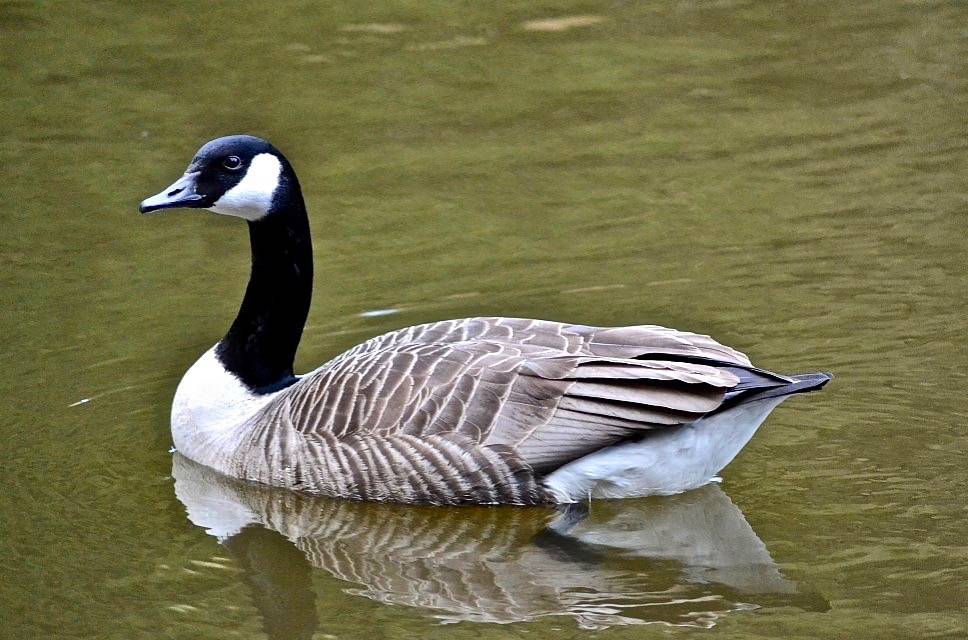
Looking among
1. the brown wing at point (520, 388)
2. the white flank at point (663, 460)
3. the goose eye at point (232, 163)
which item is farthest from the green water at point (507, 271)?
the goose eye at point (232, 163)

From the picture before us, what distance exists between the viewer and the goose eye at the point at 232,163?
8.38m

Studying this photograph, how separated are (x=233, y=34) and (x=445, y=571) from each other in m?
9.59

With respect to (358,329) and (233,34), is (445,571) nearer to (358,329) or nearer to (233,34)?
(358,329)

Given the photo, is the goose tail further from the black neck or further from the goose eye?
the goose eye

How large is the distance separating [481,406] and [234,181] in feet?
6.46

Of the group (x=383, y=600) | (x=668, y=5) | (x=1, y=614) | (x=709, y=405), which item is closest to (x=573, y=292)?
(x=709, y=405)

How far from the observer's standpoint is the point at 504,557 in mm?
7422

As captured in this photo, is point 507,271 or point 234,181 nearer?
point 234,181

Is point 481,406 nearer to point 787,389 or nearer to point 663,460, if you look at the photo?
point 663,460

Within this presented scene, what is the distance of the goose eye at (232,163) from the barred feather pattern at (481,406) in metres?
1.24

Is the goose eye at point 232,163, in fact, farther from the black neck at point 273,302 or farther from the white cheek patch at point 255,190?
the black neck at point 273,302

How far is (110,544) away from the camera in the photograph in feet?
25.0

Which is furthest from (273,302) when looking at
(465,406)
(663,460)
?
(663,460)

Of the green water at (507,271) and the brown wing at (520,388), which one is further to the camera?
the brown wing at (520,388)
